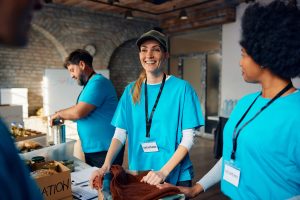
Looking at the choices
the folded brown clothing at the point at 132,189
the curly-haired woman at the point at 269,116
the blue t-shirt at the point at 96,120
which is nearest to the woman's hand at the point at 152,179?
the folded brown clothing at the point at 132,189

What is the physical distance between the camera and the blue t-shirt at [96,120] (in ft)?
6.95

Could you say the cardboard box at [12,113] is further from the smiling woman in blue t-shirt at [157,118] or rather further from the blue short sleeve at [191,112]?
the blue short sleeve at [191,112]

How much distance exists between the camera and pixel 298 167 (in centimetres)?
92

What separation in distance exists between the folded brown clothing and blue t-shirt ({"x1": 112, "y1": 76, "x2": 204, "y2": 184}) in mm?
336

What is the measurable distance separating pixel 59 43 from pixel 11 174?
20.0 ft

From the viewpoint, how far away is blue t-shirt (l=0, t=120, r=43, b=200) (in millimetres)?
363

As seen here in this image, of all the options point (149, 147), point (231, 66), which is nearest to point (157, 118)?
point (149, 147)

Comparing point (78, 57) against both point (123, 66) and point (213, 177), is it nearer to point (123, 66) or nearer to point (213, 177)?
point (213, 177)

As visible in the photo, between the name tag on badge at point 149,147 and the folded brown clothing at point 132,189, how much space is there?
33cm

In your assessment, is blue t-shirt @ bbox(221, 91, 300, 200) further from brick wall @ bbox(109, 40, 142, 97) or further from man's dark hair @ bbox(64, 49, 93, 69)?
brick wall @ bbox(109, 40, 142, 97)

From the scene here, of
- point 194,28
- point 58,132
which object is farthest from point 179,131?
point 194,28

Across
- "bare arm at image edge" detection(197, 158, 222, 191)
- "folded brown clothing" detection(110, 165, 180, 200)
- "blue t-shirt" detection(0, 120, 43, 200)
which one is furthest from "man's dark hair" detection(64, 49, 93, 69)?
"blue t-shirt" detection(0, 120, 43, 200)

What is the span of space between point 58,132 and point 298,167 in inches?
57.2

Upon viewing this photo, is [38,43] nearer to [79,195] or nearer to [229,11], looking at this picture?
[229,11]
